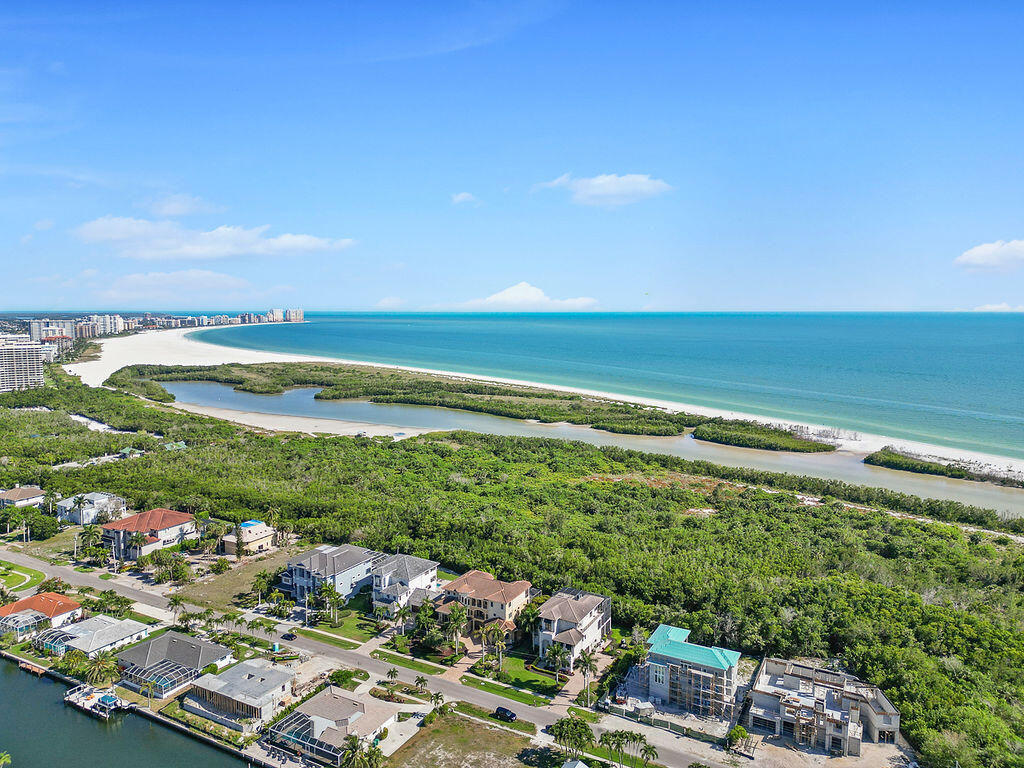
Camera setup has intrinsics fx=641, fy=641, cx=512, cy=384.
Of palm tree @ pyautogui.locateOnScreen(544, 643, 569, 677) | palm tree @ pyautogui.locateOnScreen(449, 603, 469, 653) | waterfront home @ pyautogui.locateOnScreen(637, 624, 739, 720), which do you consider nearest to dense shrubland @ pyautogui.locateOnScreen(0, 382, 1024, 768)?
waterfront home @ pyautogui.locateOnScreen(637, 624, 739, 720)

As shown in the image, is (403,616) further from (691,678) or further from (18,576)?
(18,576)

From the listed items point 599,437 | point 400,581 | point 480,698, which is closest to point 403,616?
point 400,581

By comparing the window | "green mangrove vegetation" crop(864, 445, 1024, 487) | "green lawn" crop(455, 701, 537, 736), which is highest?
"green mangrove vegetation" crop(864, 445, 1024, 487)

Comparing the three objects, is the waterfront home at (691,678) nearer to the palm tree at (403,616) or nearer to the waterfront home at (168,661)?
the palm tree at (403,616)

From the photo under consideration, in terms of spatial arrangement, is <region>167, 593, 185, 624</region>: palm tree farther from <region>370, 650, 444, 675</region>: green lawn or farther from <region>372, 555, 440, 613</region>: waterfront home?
<region>370, 650, 444, 675</region>: green lawn

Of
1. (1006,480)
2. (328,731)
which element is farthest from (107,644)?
(1006,480)

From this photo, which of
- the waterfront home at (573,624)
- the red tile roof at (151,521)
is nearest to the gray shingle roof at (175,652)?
the red tile roof at (151,521)
